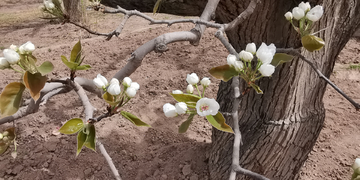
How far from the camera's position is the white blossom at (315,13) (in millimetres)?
640

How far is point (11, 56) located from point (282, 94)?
971 mm

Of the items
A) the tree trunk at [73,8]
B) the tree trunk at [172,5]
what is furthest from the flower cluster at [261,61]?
the tree trunk at [73,8]

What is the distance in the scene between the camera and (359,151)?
1.63m

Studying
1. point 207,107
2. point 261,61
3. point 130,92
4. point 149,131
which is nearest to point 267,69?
point 261,61

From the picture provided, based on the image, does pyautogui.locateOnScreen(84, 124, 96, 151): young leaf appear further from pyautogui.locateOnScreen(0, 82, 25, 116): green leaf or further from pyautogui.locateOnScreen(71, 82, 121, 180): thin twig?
pyautogui.locateOnScreen(0, 82, 25, 116): green leaf

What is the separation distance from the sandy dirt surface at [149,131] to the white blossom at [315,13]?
1029mm

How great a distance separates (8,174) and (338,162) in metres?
2.02

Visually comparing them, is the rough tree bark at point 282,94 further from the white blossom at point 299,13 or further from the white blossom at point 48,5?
the white blossom at point 48,5

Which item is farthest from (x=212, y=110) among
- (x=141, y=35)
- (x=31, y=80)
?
(x=141, y=35)

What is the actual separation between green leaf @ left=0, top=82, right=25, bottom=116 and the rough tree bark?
85 cm

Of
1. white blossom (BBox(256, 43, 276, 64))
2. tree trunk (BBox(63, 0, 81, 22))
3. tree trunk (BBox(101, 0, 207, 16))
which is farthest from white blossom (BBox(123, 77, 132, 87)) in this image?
tree trunk (BBox(63, 0, 81, 22))

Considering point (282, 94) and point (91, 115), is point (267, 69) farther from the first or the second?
point (282, 94)

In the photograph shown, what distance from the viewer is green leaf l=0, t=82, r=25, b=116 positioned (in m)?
0.59

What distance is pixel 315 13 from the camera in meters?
0.65
